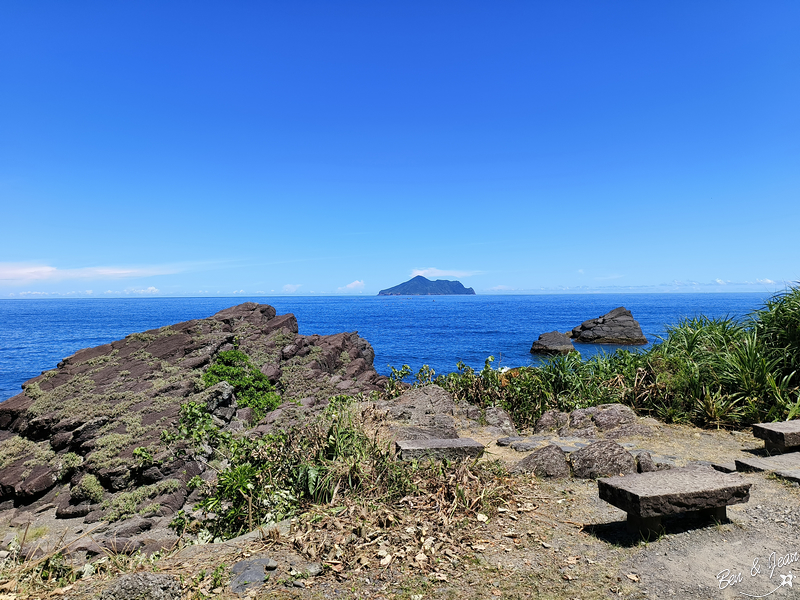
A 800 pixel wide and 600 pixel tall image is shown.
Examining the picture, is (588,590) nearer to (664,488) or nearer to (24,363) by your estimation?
(664,488)

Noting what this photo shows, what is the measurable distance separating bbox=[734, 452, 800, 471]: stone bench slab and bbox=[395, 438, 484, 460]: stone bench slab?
10.9ft

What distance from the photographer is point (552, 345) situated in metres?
44.0

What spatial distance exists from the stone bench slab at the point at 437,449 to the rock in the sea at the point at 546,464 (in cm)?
57

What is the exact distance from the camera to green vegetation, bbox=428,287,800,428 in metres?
9.14

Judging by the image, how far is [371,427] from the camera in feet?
22.1

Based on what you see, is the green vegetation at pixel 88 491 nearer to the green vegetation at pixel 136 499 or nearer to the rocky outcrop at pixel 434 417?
the green vegetation at pixel 136 499

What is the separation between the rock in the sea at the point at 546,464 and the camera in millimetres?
6258

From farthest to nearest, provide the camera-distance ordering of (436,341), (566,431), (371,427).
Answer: (436,341), (566,431), (371,427)

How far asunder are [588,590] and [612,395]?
24.6 feet

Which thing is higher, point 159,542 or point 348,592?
point 348,592

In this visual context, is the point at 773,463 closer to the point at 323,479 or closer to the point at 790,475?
the point at 790,475

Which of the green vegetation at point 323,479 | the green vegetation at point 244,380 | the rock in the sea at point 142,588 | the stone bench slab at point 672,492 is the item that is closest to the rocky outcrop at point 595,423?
the green vegetation at point 323,479

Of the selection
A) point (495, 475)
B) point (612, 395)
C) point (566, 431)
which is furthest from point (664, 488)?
point (612, 395)

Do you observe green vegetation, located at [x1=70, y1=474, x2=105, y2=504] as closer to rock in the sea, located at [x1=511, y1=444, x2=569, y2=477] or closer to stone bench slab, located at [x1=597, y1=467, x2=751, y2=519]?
rock in the sea, located at [x1=511, y1=444, x2=569, y2=477]
